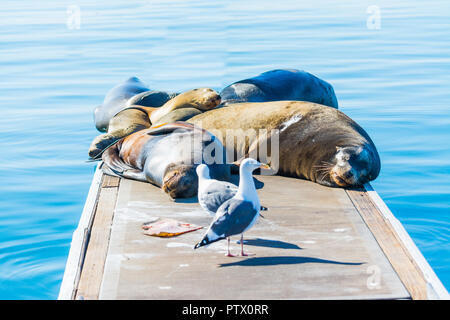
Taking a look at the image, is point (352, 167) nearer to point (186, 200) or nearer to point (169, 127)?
point (186, 200)

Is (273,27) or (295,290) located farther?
(273,27)

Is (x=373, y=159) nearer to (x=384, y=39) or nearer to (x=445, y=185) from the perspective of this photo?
(x=445, y=185)

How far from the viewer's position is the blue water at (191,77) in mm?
7973

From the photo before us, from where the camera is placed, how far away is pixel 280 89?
32.8 feet

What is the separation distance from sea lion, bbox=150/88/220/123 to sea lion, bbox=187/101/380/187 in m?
0.56

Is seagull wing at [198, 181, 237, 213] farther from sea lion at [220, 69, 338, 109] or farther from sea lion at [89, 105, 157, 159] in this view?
sea lion at [220, 69, 338, 109]

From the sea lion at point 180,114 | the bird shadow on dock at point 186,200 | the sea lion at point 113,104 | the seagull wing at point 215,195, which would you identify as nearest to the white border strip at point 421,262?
the seagull wing at point 215,195

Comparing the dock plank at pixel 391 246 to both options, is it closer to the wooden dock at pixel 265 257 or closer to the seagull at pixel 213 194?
the wooden dock at pixel 265 257

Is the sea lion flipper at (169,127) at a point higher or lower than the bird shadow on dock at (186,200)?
higher

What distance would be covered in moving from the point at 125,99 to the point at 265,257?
21.8 ft

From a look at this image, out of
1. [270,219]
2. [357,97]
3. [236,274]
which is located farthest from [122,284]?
[357,97]

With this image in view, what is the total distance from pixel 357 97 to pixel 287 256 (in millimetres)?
9294

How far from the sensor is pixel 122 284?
188 inches

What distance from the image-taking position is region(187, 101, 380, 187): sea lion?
7199 mm
